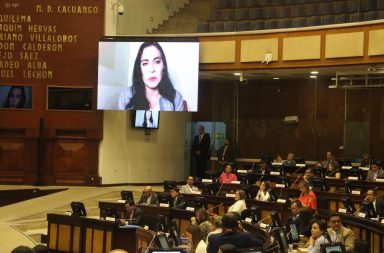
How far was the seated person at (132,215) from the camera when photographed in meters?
11.4

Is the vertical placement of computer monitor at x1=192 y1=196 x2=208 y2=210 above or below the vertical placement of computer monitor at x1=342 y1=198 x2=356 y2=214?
below

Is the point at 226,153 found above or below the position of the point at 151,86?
below

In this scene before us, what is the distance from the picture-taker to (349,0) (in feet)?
55.5

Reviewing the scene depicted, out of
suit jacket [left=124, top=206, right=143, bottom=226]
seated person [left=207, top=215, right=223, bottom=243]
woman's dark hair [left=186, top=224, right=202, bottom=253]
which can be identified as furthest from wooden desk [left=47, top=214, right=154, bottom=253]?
woman's dark hair [left=186, top=224, right=202, bottom=253]

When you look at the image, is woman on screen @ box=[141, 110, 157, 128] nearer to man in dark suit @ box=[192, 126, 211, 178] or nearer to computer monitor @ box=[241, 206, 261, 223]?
man in dark suit @ box=[192, 126, 211, 178]

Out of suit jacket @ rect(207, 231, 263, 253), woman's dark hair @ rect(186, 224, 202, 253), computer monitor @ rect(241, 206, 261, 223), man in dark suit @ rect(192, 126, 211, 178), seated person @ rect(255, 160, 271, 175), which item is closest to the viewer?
suit jacket @ rect(207, 231, 263, 253)

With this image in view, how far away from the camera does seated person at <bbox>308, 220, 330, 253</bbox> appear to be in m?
8.31

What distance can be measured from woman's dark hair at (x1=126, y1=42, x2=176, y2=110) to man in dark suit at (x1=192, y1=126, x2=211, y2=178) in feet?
6.39

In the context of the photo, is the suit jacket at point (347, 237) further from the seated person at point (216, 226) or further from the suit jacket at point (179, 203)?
the suit jacket at point (179, 203)

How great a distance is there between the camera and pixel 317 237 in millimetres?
8523

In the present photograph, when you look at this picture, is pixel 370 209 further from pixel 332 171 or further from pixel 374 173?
pixel 332 171

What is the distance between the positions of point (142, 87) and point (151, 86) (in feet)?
0.81

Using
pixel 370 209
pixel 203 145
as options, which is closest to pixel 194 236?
pixel 370 209

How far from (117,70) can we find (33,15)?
3.32 m
